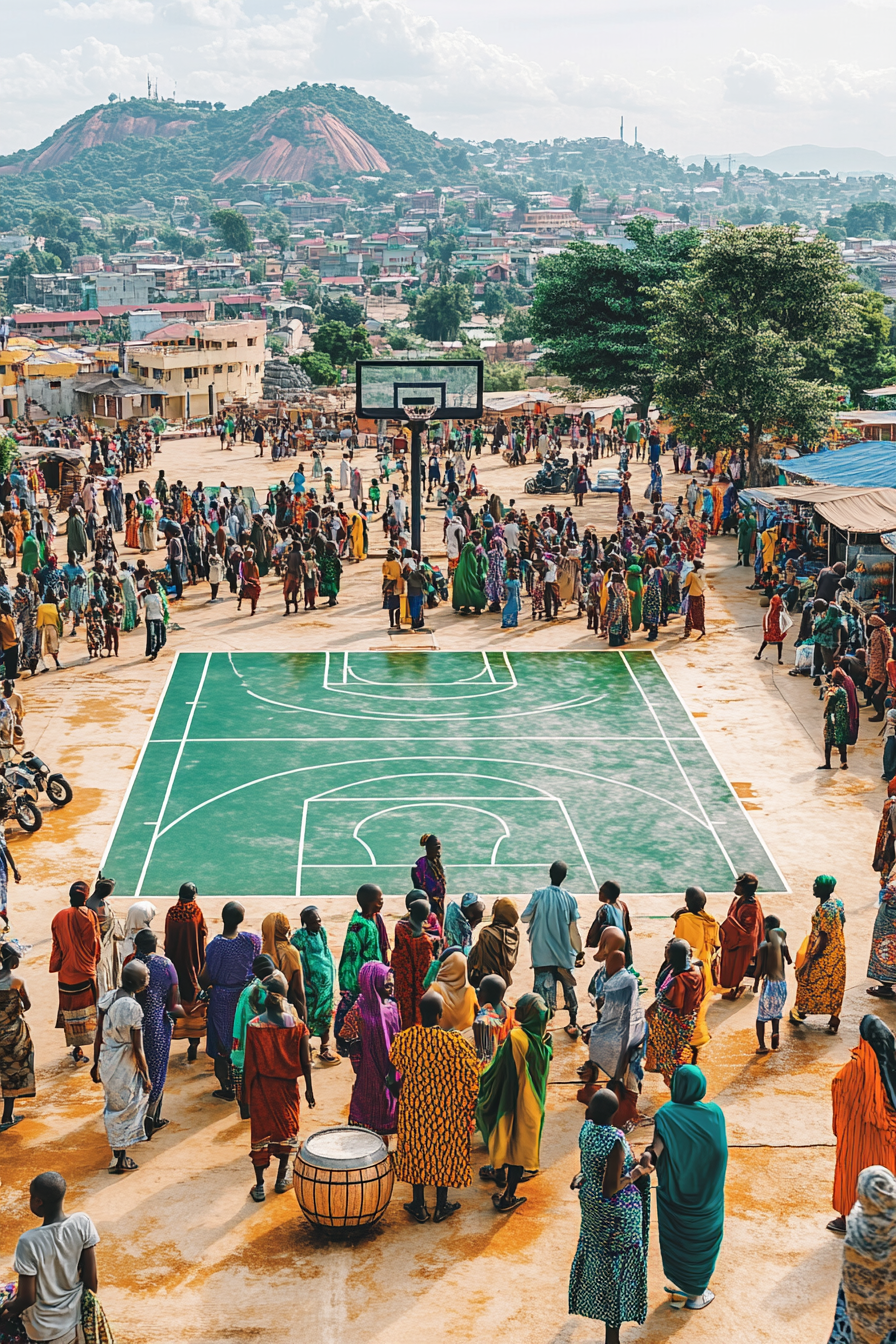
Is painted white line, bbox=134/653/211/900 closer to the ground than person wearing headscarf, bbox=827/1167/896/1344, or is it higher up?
closer to the ground

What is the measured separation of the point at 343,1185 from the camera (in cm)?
830

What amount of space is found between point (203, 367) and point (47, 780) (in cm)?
5669

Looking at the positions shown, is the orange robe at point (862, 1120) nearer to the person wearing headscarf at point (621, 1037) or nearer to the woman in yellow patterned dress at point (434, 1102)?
the person wearing headscarf at point (621, 1037)

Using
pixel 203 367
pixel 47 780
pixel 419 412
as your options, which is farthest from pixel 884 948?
pixel 203 367

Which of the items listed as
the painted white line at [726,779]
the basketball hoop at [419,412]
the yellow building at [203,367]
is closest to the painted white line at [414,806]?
the painted white line at [726,779]

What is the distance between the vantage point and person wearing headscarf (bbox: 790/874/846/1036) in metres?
11.2

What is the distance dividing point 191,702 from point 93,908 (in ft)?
31.3

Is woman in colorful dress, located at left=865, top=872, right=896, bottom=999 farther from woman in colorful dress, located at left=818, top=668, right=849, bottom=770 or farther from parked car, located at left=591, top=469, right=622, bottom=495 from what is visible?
parked car, located at left=591, top=469, right=622, bottom=495

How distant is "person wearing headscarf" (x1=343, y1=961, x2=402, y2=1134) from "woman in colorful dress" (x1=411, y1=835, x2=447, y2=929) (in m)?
2.95

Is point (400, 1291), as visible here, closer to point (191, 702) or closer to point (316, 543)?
point (191, 702)

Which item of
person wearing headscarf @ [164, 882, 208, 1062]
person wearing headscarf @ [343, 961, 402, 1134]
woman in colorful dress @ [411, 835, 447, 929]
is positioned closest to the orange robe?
person wearing headscarf @ [343, 961, 402, 1134]

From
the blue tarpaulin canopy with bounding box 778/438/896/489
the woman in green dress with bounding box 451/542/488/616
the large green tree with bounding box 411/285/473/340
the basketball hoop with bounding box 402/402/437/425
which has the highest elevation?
the large green tree with bounding box 411/285/473/340

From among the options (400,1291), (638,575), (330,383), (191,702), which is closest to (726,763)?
(638,575)

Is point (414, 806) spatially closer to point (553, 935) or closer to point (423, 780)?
point (423, 780)
